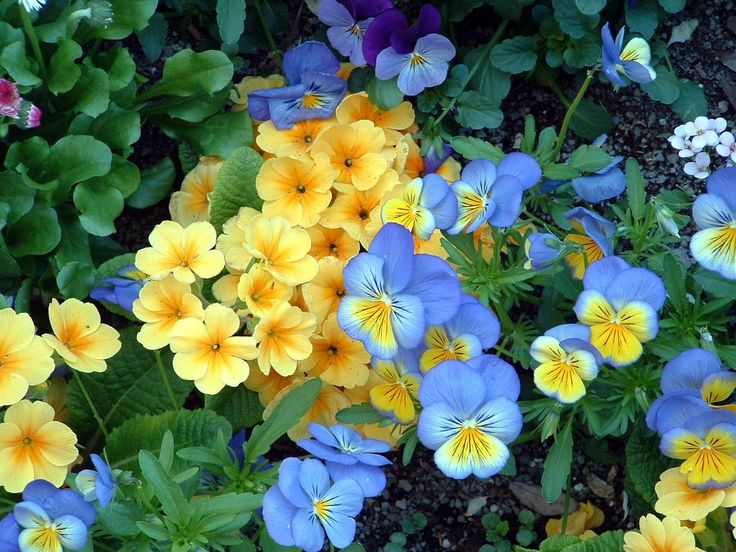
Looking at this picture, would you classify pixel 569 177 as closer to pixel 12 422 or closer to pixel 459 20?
pixel 459 20

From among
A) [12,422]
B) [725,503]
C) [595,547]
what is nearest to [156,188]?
[12,422]

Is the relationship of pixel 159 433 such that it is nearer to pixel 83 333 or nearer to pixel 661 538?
pixel 83 333

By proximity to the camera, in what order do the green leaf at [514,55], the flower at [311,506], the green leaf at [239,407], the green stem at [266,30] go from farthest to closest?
the green stem at [266,30] < the green leaf at [514,55] < the green leaf at [239,407] < the flower at [311,506]

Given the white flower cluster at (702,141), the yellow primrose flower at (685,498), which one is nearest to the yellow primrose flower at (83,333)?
the yellow primrose flower at (685,498)

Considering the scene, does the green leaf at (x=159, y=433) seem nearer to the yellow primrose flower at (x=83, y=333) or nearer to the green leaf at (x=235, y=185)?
the yellow primrose flower at (x=83, y=333)

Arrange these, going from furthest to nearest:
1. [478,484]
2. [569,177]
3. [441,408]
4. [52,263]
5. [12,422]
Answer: [478,484] < [52,263] < [569,177] < [12,422] < [441,408]

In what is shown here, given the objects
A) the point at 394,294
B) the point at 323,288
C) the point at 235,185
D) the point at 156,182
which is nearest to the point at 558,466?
the point at 394,294

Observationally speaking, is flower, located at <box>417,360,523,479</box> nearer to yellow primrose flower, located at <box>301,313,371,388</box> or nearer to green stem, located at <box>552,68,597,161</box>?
yellow primrose flower, located at <box>301,313,371,388</box>
